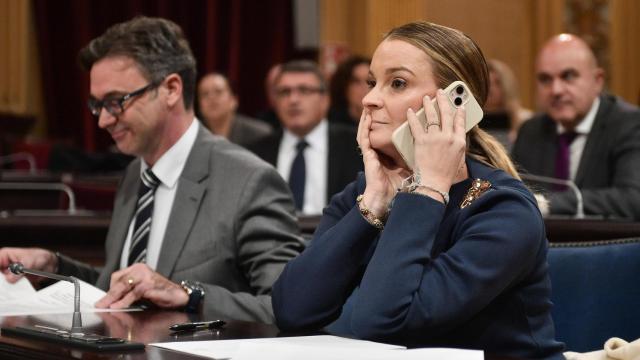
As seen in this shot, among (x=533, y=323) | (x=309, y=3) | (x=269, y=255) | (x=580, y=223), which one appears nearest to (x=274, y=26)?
(x=309, y=3)

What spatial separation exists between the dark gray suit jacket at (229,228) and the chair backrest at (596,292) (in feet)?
2.43

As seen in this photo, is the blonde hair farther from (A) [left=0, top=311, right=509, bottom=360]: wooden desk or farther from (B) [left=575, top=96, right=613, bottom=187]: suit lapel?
(B) [left=575, top=96, right=613, bottom=187]: suit lapel

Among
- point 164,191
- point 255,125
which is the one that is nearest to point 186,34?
point 255,125

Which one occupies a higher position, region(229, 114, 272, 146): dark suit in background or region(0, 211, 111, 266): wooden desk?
Answer: region(0, 211, 111, 266): wooden desk

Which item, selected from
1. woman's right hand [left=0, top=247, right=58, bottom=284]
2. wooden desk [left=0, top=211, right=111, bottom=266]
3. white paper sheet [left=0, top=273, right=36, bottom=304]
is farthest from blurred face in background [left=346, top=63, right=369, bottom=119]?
white paper sheet [left=0, top=273, right=36, bottom=304]

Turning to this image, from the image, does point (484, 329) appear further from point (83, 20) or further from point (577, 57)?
point (83, 20)

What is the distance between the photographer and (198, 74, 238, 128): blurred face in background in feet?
→ 28.2

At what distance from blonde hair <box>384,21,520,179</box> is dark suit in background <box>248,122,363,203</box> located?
3698 millimetres

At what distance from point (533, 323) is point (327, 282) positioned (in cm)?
43

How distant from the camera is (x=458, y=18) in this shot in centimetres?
→ 816

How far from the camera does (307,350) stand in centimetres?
184

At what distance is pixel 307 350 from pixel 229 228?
122 centimetres

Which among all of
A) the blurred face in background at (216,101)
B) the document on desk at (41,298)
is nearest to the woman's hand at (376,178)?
the document on desk at (41,298)

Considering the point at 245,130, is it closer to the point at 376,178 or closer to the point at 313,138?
the point at 313,138
